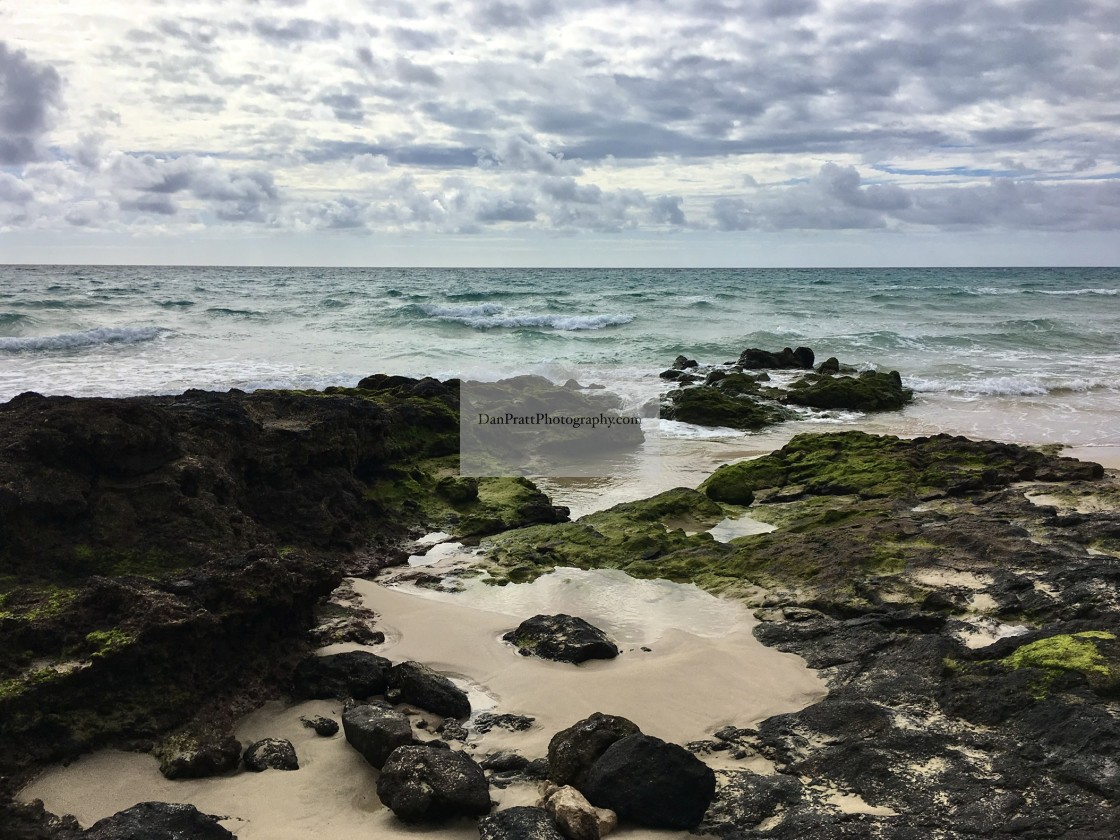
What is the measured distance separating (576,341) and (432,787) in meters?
29.4

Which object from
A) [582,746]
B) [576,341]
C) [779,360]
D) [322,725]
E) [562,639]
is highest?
[576,341]

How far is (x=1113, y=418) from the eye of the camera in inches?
612

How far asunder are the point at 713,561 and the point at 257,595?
3.63 meters

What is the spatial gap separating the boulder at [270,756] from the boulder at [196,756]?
0.07m

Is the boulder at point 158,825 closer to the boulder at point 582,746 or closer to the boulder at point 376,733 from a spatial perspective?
the boulder at point 376,733

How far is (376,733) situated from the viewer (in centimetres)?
405

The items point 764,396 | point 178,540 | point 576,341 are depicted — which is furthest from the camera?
point 576,341

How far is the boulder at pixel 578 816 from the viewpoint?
3.38 metres

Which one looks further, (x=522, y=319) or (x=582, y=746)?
(x=522, y=319)

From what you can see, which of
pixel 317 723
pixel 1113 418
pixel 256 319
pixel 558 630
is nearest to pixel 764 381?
pixel 1113 418

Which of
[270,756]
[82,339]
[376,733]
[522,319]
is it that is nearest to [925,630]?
[376,733]

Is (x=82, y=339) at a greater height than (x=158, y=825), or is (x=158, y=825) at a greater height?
(x=82, y=339)

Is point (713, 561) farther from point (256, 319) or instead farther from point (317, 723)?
point (256, 319)

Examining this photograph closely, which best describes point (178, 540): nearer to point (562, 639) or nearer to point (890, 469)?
point (562, 639)
